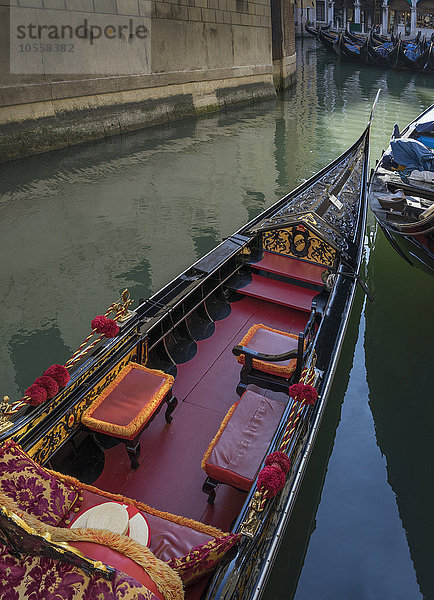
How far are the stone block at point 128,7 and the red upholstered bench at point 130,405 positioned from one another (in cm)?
790

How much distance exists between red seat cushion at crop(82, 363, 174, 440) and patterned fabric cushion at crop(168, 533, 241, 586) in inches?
27.5

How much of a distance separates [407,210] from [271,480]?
3128mm

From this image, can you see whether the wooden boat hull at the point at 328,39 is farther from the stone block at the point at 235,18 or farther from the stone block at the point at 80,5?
the stone block at the point at 80,5

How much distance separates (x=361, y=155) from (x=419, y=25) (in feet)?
88.0

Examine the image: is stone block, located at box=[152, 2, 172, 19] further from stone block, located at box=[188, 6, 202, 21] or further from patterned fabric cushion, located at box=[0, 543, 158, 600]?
patterned fabric cushion, located at box=[0, 543, 158, 600]

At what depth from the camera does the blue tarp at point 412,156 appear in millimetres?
4926

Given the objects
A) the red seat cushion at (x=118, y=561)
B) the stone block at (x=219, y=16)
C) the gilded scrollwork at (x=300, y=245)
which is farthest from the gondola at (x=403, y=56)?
the red seat cushion at (x=118, y=561)

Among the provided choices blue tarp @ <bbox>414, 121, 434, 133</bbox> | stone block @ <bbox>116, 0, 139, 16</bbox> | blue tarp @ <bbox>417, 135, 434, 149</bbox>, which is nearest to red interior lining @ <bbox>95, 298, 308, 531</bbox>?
blue tarp @ <bbox>417, 135, 434, 149</bbox>

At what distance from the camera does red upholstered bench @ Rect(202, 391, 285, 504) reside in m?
1.91

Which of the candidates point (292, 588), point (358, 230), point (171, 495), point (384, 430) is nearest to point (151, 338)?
point (171, 495)

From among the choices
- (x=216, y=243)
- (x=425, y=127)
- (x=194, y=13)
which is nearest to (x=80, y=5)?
(x=194, y=13)

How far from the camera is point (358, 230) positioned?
12.5 feet

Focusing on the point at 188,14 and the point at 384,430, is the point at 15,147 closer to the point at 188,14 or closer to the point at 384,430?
the point at 188,14

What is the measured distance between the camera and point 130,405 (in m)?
2.18
